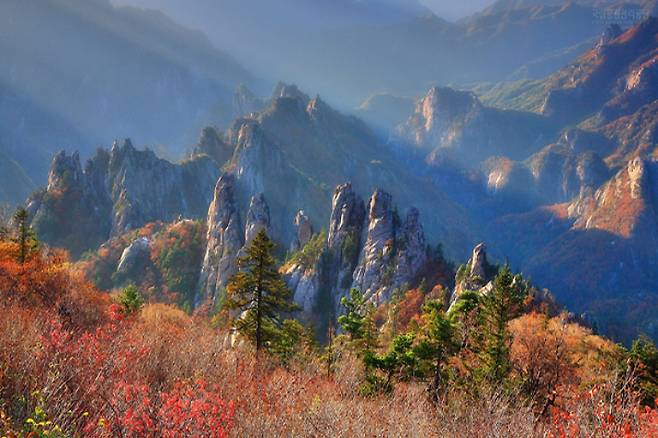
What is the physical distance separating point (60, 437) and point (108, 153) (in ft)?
568

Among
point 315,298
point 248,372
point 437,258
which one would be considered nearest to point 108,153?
point 315,298

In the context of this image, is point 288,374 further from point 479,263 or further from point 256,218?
point 256,218

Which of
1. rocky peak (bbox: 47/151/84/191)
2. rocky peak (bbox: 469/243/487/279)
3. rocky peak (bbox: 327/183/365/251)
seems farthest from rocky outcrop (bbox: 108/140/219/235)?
rocky peak (bbox: 469/243/487/279)

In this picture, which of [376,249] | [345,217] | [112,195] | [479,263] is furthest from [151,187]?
[479,263]

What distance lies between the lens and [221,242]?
99875 millimetres

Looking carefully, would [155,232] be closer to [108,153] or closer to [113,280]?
[113,280]

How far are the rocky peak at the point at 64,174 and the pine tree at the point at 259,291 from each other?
5416 inches

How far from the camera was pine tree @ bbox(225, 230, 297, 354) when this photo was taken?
25.6 m

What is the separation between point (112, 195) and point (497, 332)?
15370 centimetres

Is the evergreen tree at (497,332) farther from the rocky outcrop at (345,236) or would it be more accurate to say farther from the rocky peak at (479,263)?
the rocky outcrop at (345,236)

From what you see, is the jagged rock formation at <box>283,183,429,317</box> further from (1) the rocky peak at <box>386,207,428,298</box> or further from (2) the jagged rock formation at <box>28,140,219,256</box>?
(2) the jagged rock formation at <box>28,140,219,256</box>

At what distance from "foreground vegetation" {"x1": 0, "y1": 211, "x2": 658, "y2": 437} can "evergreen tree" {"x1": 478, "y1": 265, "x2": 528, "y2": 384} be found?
0.25ft

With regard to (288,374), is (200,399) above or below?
above

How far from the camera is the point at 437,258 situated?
75688 millimetres
